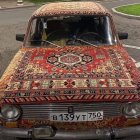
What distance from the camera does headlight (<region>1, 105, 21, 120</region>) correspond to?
16.4 ft

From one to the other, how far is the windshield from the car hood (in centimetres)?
29

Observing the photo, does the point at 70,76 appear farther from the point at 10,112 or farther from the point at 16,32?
the point at 16,32

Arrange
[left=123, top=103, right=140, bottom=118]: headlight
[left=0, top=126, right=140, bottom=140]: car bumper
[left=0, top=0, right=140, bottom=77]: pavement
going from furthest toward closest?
[left=0, top=0, right=140, bottom=77]: pavement → [left=123, top=103, right=140, bottom=118]: headlight → [left=0, top=126, right=140, bottom=140]: car bumper

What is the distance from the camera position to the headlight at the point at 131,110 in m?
4.96

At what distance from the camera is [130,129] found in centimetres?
490

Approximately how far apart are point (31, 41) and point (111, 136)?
8.56 feet

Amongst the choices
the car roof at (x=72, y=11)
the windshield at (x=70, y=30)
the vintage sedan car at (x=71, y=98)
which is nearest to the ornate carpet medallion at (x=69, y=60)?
the vintage sedan car at (x=71, y=98)

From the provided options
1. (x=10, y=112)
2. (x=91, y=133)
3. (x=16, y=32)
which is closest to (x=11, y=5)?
(x=16, y=32)

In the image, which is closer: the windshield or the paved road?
the windshield

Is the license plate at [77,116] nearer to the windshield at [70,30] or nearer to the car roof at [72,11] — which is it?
the windshield at [70,30]

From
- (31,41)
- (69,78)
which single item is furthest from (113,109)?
(31,41)

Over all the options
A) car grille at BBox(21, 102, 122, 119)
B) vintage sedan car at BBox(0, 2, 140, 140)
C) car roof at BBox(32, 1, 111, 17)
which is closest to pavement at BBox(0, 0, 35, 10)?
car roof at BBox(32, 1, 111, 17)

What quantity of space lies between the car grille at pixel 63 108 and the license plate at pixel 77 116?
0.04 meters

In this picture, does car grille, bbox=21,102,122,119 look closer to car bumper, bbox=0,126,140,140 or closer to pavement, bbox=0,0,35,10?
car bumper, bbox=0,126,140,140
